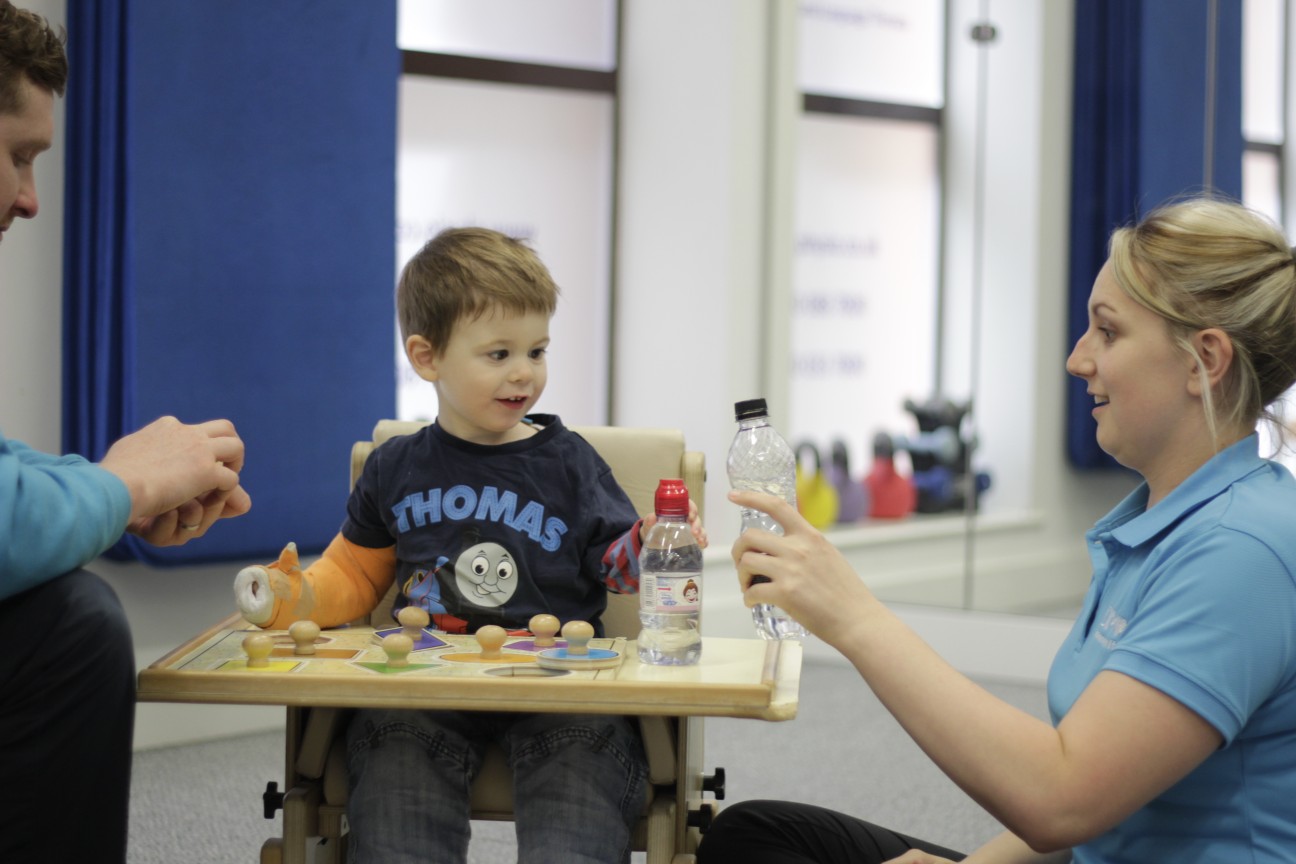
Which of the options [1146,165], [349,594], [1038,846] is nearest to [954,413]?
[1146,165]

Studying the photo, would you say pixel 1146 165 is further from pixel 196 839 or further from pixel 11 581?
pixel 11 581

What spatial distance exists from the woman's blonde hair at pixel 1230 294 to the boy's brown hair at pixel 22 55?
1.26 m

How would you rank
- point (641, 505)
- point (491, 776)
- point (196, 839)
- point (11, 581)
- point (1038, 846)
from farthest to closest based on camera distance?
1. point (196, 839)
2. point (641, 505)
3. point (491, 776)
4. point (11, 581)
5. point (1038, 846)

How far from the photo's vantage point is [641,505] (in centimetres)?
218

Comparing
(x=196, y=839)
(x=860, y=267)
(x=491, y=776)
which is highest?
(x=860, y=267)

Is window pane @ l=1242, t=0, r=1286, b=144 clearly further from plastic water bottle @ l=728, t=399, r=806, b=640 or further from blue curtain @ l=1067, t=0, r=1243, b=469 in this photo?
plastic water bottle @ l=728, t=399, r=806, b=640

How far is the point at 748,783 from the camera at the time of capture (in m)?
3.18

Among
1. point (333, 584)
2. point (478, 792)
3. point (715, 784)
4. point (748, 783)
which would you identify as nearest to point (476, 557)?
point (333, 584)

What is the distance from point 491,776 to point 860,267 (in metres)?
3.64

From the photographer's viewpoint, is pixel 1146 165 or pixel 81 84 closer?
pixel 81 84

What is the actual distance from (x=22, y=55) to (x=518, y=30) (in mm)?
2924

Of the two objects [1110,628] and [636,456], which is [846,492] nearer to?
[636,456]

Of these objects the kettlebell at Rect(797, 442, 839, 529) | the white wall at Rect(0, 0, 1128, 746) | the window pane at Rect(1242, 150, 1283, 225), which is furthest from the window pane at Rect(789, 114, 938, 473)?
the window pane at Rect(1242, 150, 1283, 225)

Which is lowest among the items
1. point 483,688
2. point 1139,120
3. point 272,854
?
point 272,854
